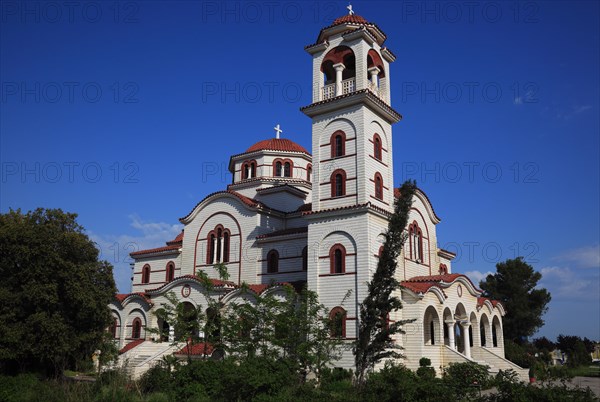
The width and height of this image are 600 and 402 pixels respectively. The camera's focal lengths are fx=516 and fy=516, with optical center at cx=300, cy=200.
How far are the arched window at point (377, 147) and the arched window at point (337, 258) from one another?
5.59 m

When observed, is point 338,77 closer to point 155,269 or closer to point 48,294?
point 48,294

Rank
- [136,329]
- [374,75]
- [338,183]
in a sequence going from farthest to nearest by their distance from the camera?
1. [136,329]
2. [374,75]
3. [338,183]

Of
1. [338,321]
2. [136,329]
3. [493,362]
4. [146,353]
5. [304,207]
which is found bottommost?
[493,362]

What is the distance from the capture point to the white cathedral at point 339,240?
85.2 ft

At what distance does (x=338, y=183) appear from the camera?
27.4m

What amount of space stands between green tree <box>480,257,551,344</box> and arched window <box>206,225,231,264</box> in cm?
3017

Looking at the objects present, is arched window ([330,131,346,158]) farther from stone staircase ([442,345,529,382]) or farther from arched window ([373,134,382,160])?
stone staircase ([442,345,529,382])

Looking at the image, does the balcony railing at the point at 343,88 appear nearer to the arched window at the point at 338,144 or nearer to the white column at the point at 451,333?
the arched window at the point at 338,144

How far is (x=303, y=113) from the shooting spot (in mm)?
29188

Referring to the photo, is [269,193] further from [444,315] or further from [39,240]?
[39,240]

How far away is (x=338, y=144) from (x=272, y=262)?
8.37m

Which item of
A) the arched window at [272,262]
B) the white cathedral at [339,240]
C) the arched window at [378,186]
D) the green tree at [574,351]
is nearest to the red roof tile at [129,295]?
the white cathedral at [339,240]

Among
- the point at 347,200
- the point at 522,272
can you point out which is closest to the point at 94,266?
the point at 347,200

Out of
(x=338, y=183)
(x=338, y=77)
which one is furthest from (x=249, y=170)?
(x=338, y=183)
